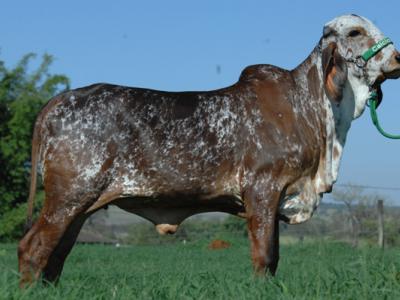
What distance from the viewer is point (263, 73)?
22.6 feet

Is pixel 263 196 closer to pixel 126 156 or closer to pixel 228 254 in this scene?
pixel 126 156

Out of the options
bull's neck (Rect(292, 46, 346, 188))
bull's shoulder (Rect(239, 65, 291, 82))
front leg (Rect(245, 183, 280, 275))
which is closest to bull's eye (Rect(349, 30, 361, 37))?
bull's neck (Rect(292, 46, 346, 188))

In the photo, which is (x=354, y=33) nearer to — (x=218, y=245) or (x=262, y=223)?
(x=262, y=223)

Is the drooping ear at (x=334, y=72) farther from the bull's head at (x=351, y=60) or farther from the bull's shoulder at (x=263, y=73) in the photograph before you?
the bull's shoulder at (x=263, y=73)

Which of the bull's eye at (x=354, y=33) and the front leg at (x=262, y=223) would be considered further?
the bull's eye at (x=354, y=33)

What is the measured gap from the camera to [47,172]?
6336 mm

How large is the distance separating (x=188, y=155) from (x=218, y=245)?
46.5ft

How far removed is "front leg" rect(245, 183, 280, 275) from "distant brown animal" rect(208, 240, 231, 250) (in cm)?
1397

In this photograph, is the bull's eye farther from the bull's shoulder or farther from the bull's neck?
the bull's shoulder

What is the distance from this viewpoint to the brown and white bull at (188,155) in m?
6.22

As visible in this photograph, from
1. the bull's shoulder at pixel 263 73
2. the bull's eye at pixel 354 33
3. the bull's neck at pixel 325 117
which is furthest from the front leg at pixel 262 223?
the bull's eye at pixel 354 33

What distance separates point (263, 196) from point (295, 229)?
27179 mm

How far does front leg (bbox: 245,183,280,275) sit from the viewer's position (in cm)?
614

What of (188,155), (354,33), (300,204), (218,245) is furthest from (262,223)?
(218,245)
